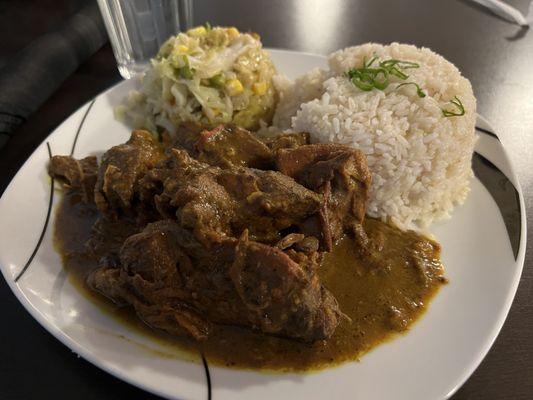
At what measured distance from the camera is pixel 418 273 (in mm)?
2486

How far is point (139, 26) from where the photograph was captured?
13.8ft

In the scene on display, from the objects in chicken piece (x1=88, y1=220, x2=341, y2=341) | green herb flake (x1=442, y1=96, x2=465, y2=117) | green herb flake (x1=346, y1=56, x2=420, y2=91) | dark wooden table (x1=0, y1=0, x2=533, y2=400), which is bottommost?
dark wooden table (x1=0, y1=0, x2=533, y2=400)

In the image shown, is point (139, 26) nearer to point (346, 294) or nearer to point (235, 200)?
point (235, 200)

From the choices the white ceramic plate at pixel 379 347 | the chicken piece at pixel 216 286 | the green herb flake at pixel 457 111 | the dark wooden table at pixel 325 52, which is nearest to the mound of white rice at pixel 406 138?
the green herb flake at pixel 457 111

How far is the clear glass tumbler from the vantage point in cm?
404

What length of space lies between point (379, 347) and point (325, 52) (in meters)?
3.51

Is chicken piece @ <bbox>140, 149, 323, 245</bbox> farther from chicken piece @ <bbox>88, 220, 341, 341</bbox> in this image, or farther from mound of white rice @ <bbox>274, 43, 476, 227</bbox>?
mound of white rice @ <bbox>274, 43, 476, 227</bbox>

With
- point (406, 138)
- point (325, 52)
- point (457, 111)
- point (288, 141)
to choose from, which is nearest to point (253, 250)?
point (288, 141)

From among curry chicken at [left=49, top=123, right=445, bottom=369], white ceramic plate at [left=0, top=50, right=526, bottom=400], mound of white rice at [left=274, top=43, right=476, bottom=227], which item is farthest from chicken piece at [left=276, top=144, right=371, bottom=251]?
white ceramic plate at [left=0, top=50, right=526, bottom=400]

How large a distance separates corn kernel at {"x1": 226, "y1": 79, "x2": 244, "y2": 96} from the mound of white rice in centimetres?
54

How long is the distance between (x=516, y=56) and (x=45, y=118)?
466cm

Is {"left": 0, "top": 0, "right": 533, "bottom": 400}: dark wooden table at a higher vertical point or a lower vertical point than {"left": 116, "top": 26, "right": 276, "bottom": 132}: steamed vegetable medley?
lower

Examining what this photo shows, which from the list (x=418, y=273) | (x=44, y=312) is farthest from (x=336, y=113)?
(x=44, y=312)

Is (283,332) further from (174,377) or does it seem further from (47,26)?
(47,26)
